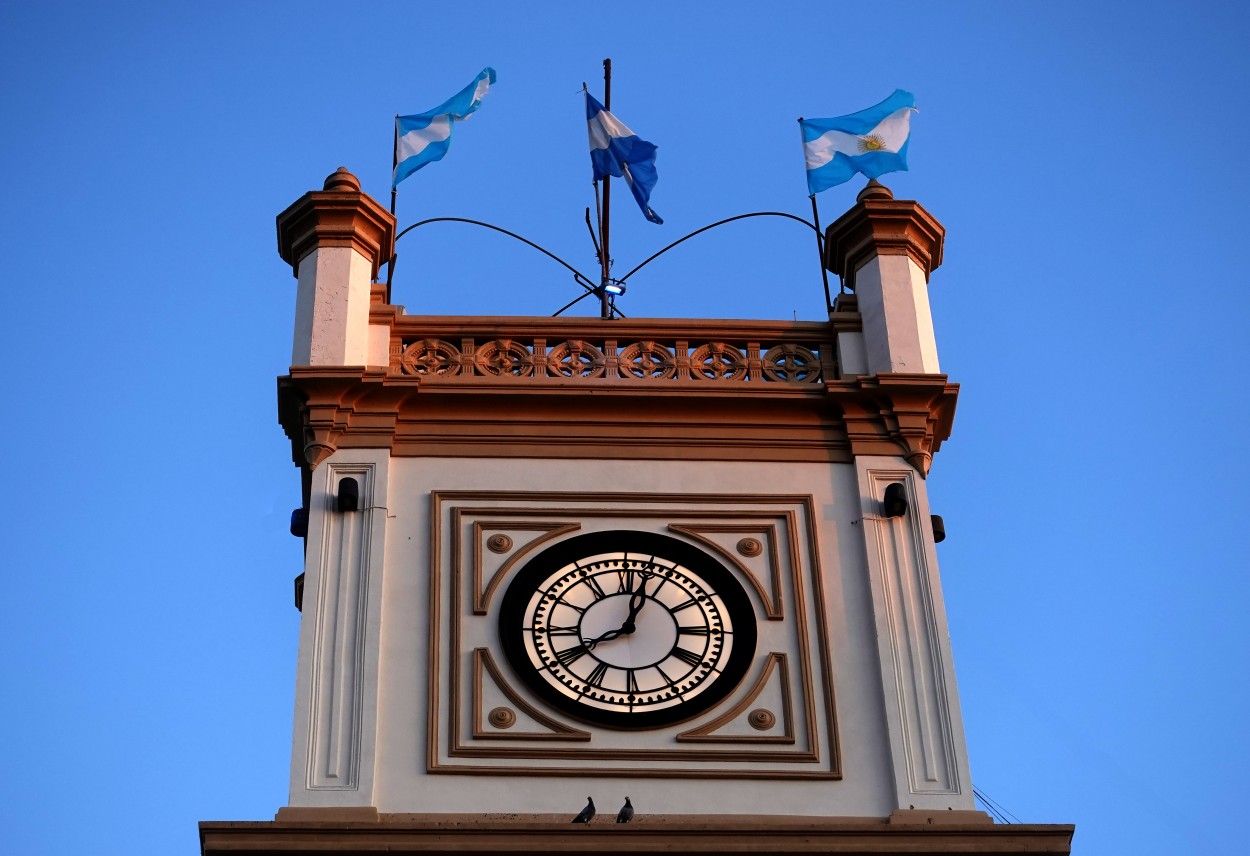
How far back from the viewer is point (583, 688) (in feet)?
52.2

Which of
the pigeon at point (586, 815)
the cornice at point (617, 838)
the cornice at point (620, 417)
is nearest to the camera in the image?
the cornice at point (617, 838)

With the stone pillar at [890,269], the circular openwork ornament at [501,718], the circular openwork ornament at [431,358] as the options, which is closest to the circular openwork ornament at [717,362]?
the stone pillar at [890,269]

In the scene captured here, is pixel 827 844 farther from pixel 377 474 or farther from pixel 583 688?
pixel 377 474

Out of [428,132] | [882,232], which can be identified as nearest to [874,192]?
[882,232]

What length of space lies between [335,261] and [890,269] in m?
4.29

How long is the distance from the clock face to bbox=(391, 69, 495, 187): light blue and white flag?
4.70 m

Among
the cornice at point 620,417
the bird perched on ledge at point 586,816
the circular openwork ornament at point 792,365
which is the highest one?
the circular openwork ornament at point 792,365


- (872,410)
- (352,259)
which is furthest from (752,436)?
(352,259)

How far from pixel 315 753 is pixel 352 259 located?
4455 mm

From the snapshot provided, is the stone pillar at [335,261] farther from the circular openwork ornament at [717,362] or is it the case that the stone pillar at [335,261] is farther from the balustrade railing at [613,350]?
the circular openwork ornament at [717,362]

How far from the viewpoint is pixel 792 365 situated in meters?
18.0

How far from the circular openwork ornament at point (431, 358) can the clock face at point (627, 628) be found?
1906 millimetres

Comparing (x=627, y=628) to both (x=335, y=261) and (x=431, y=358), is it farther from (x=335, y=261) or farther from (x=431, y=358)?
(x=335, y=261)

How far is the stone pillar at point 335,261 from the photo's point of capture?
57.6ft
